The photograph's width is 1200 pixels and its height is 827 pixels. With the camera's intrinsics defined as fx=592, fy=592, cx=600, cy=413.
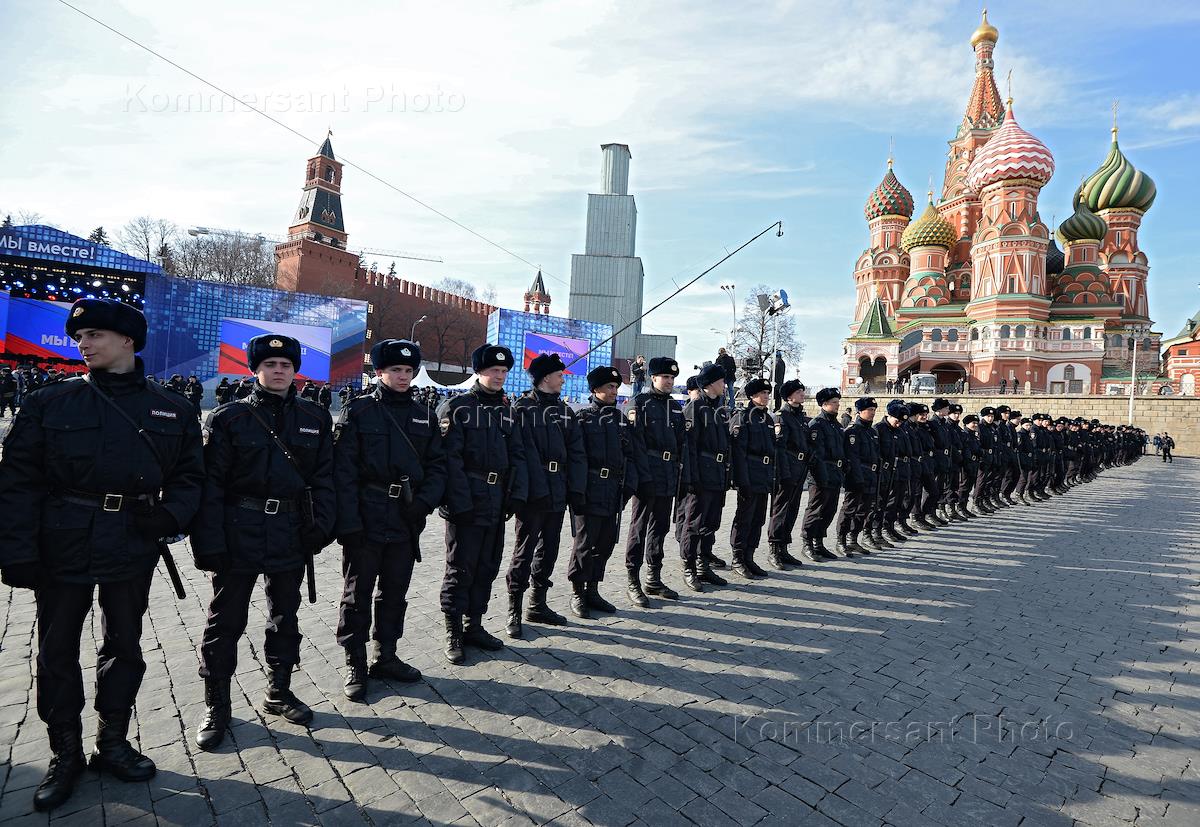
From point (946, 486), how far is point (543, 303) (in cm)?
9526

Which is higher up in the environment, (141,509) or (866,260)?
(866,260)

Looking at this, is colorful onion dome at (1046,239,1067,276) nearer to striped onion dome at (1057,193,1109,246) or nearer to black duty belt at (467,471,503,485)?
striped onion dome at (1057,193,1109,246)

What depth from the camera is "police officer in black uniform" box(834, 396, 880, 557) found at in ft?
26.8

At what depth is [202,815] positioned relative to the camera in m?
2.56

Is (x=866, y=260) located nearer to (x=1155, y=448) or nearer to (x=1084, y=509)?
(x=1155, y=448)

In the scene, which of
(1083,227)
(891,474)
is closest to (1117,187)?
(1083,227)

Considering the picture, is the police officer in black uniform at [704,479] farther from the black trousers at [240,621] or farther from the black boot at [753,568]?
the black trousers at [240,621]

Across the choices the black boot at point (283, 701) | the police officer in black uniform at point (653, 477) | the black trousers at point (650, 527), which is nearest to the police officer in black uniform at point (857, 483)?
the police officer in black uniform at point (653, 477)

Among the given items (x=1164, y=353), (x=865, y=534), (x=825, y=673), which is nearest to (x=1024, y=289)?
(x=1164, y=353)

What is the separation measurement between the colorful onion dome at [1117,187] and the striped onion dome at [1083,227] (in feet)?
3.54

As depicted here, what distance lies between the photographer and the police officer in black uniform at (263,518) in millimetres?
3141

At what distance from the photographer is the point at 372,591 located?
152 inches

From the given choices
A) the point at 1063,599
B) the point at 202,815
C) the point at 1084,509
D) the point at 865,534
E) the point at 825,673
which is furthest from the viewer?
the point at 1084,509

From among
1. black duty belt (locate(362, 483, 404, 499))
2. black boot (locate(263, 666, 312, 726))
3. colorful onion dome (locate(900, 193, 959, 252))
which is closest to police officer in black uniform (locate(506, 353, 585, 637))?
black duty belt (locate(362, 483, 404, 499))
